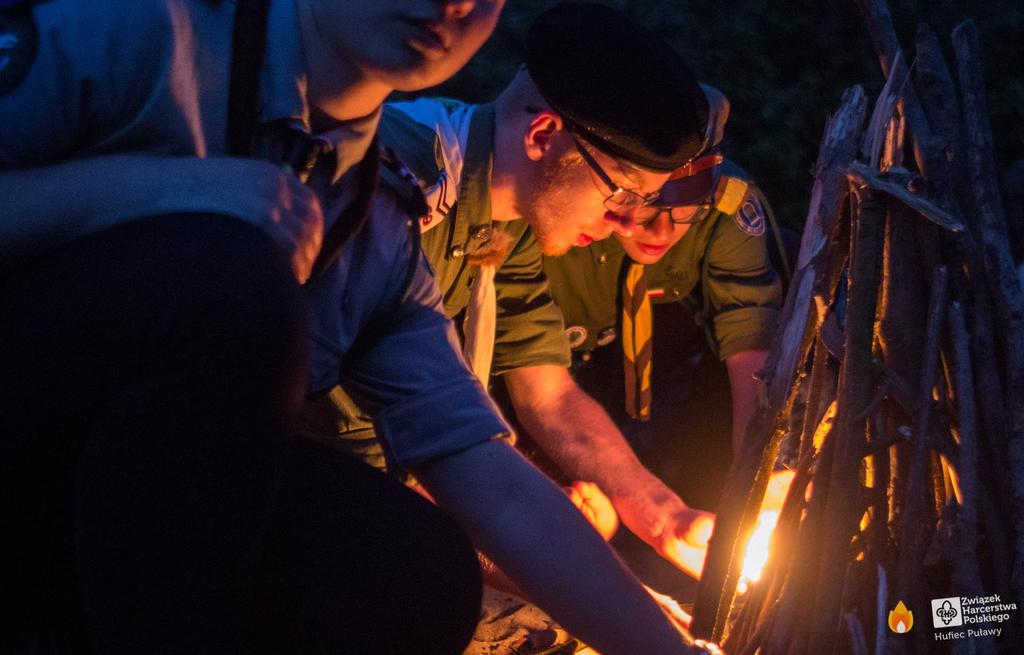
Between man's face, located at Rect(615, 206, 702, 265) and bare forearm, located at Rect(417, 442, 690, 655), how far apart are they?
4.70 feet

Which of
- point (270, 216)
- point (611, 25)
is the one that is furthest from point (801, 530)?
point (611, 25)

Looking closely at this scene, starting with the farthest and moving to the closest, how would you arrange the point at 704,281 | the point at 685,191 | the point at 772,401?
the point at 704,281 → the point at 685,191 → the point at 772,401

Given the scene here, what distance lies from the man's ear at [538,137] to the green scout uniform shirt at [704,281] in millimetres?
656

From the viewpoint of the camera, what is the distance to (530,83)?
3.06 meters

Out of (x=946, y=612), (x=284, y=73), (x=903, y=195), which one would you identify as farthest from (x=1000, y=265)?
(x=284, y=73)

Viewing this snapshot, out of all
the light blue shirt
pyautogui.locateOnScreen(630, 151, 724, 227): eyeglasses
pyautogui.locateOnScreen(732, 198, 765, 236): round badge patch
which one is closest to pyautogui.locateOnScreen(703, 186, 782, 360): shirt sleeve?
pyautogui.locateOnScreen(732, 198, 765, 236): round badge patch

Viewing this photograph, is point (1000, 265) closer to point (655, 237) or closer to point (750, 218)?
point (655, 237)

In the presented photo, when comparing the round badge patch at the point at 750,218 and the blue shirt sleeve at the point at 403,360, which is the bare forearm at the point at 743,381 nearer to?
the round badge patch at the point at 750,218

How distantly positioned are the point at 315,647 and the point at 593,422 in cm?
186

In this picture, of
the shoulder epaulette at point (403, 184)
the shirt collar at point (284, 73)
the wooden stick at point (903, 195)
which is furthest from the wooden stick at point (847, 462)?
the shirt collar at point (284, 73)

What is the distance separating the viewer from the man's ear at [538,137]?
9.87 ft

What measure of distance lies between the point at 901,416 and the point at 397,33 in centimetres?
116

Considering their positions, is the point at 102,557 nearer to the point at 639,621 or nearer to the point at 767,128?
the point at 639,621

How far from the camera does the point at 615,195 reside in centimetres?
304
